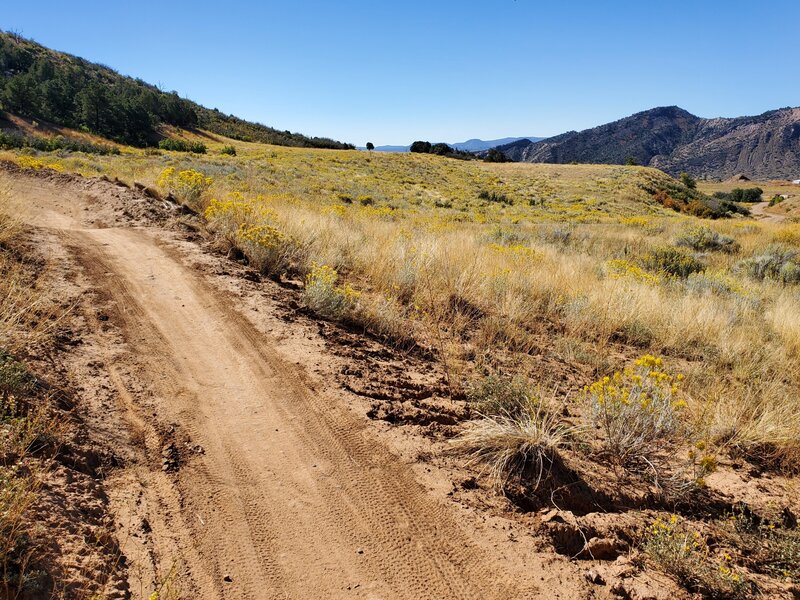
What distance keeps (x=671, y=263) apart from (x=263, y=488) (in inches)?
447

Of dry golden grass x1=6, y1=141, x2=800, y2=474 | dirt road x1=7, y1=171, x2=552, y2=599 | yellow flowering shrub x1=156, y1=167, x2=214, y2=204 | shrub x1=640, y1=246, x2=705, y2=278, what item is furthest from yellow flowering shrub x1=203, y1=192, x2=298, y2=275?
shrub x1=640, y1=246, x2=705, y2=278

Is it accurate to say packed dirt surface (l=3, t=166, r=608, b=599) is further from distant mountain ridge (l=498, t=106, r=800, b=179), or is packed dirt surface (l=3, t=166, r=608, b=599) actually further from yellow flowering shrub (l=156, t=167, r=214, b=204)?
distant mountain ridge (l=498, t=106, r=800, b=179)

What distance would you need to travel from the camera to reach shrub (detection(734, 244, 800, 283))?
10242mm

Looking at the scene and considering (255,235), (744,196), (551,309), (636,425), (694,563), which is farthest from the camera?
(744,196)

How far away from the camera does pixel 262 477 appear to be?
111 inches

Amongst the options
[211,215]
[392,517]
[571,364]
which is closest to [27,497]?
[392,517]

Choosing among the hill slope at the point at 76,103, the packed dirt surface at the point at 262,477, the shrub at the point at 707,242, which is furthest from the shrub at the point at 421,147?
the packed dirt surface at the point at 262,477

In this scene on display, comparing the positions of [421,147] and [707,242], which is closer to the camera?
[707,242]

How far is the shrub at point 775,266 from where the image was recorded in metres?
10.2

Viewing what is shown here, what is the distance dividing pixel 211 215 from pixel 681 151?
168973mm

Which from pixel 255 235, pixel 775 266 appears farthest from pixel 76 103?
pixel 775 266

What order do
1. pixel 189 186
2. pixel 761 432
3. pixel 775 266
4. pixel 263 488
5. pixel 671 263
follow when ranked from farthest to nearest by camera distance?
pixel 775 266, pixel 671 263, pixel 189 186, pixel 761 432, pixel 263 488

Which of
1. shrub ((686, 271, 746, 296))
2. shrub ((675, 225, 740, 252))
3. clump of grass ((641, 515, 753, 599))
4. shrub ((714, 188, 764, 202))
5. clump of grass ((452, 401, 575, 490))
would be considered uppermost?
shrub ((714, 188, 764, 202))

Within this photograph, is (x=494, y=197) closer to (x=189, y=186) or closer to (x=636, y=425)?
(x=189, y=186)
